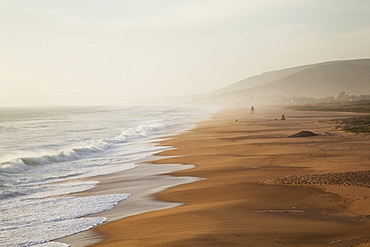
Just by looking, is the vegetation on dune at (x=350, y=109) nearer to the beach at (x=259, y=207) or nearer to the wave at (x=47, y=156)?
the beach at (x=259, y=207)

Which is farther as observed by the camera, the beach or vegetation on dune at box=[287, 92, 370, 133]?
vegetation on dune at box=[287, 92, 370, 133]

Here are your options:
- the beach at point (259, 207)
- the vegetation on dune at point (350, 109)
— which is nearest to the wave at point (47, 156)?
the beach at point (259, 207)

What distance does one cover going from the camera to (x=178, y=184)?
11.2 m

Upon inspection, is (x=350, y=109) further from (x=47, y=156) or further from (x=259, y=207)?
(x=259, y=207)

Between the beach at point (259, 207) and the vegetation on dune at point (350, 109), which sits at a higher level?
the vegetation on dune at point (350, 109)

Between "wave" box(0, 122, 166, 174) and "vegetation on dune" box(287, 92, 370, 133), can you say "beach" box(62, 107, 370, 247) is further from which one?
"vegetation on dune" box(287, 92, 370, 133)

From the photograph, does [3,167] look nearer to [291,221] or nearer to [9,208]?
[9,208]

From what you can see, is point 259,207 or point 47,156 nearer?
point 259,207

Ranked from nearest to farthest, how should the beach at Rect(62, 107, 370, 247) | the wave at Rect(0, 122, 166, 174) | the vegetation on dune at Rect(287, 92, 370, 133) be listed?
the beach at Rect(62, 107, 370, 247) → the wave at Rect(0, 122, 166, 174) → the vegetation on dune at Rect(287, 92, 370, 133)

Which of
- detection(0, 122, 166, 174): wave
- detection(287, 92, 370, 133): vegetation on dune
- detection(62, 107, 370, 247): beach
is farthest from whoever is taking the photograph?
detection(287, 92, 370, 133): vegetation on dune

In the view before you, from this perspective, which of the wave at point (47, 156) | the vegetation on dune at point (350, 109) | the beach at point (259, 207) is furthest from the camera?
the vegetation on dune at point (350, 109)

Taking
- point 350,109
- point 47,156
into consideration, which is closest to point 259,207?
point 47,156

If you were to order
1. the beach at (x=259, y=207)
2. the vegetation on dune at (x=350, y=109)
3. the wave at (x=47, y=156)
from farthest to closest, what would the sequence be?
the vegetation on dune at (x=350, y=109) < the wave at (x=47, y=156) < the beach at (x=259, y=207)

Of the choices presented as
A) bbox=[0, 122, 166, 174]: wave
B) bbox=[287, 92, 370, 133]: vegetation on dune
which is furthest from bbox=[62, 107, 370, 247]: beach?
bbox=[287, 92, 370, 133]: vegetation on dune
